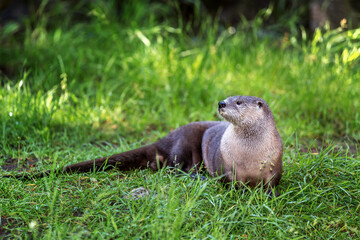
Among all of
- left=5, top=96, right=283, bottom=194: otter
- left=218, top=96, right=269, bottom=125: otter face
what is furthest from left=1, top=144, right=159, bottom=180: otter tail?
left=218, top=96, right=269, bottom=125: otter face

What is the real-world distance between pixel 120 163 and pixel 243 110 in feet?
2.81

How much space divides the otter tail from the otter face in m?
0.64

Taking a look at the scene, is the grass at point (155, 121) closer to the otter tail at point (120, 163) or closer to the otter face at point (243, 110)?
the otter tail at point (120, 163)

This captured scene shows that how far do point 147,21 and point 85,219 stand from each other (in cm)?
336

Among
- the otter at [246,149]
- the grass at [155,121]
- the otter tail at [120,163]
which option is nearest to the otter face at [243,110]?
the otter at [246,149]

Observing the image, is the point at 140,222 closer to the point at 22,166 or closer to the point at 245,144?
the point at 245,144

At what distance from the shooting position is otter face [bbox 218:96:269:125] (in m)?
2.16

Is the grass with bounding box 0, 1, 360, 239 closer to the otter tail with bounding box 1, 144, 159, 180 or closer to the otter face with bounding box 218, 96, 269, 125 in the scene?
the otter tail with bounding box 1, 144, 159, 180

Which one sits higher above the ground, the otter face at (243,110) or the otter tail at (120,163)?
the otter face at (243,110)

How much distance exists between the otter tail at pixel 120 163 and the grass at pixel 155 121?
0.18ft

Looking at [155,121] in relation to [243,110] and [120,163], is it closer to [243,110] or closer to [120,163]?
[120,163]

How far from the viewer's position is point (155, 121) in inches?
142

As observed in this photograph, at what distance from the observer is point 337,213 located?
211 centimetres

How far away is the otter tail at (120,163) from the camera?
2375 mm
